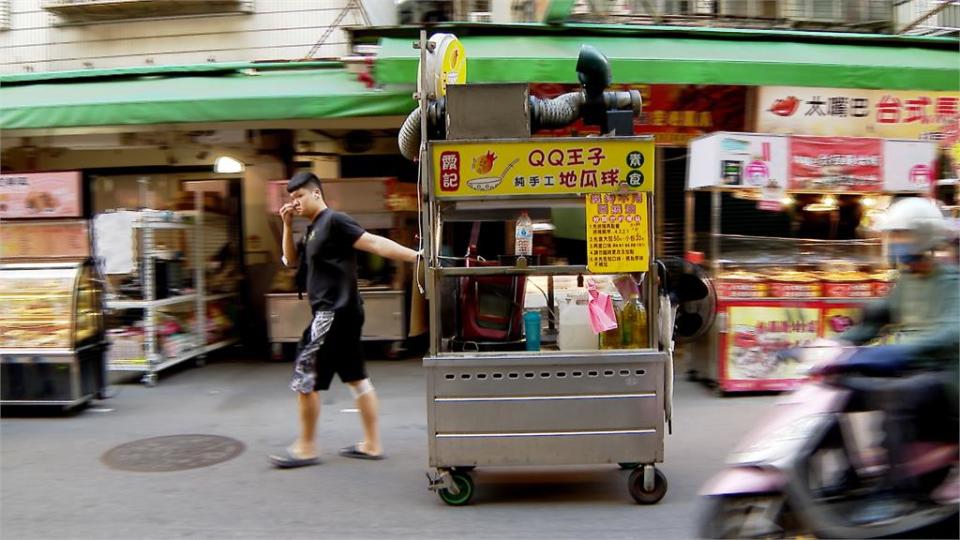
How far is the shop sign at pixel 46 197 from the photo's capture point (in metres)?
7.01

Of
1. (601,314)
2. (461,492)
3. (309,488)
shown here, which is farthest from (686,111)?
(309,488)

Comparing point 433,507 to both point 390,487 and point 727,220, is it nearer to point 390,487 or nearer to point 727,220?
point 390,487

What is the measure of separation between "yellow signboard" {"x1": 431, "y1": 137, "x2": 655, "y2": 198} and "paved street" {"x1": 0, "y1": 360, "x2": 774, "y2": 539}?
1.88 meters

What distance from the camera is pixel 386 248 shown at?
4.88 meters

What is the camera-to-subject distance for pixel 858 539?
3.10 meters

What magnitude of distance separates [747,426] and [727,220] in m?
3.39

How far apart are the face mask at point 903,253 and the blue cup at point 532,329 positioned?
76.4 inches

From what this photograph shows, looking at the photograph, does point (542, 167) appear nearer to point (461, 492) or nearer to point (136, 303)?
point (461, 492)

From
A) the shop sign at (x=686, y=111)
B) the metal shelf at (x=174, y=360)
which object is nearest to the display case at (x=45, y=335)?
the metal shelf at (x=174, y=360)

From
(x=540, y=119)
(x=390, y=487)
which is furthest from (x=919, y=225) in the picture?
(x=390, y=487)

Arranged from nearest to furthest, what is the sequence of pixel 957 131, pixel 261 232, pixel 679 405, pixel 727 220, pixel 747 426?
pixel 747 426 → pixel 679 405 → pixel 957 131 → pixel 727 220 → pixel 261 232

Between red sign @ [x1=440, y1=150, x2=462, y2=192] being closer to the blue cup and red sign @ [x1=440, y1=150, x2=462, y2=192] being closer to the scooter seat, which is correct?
the blue cup

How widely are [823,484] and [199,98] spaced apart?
7.01 metres

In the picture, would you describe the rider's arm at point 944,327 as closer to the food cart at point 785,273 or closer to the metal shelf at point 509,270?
the metal shelf at point 509,270
